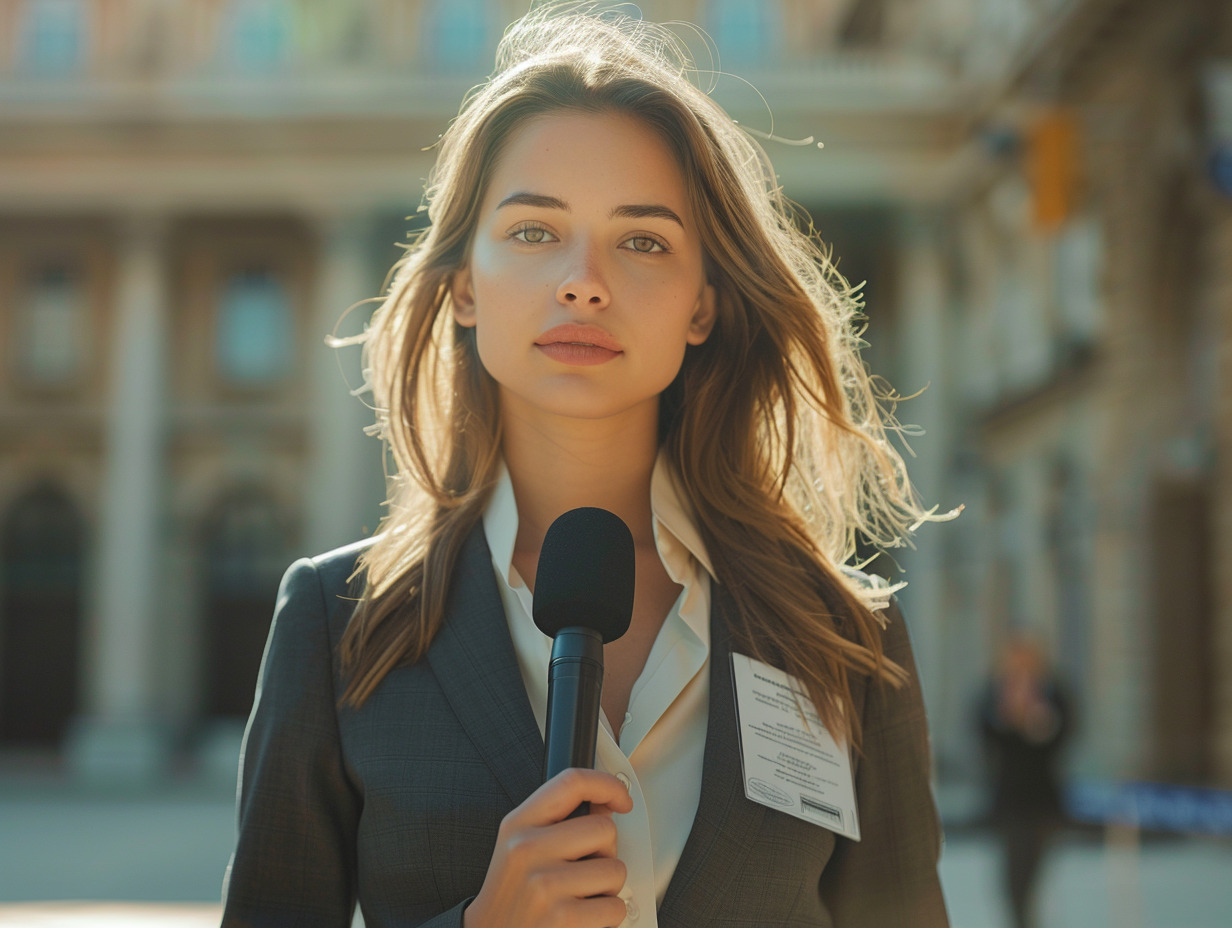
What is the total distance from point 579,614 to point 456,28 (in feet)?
97.6

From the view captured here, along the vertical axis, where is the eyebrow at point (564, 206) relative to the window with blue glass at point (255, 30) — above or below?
below

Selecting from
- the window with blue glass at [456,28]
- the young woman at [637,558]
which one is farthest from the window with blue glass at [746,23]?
the young woman at [637,558]

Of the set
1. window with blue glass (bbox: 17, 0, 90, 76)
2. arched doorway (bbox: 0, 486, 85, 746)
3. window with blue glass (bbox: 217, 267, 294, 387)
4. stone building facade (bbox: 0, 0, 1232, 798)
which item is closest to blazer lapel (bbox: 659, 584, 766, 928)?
stone building facade (bbox: 0, 0, 1232, 798)

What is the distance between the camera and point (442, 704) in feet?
6.39

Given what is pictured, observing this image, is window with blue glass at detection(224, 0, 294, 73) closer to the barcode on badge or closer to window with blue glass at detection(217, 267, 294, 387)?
window with blue glass at detection(217, 267, 294, 387)

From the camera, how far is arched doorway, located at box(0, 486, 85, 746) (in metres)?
27.8

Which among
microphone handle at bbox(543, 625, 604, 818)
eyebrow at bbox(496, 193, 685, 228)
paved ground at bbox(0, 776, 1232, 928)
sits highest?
eyebrow at bbox(496, 193, 685, 228)

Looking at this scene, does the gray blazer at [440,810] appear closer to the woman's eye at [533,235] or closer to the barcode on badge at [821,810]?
the barcode on badge at [821,810]

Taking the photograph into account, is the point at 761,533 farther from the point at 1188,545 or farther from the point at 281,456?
the point at 281,456

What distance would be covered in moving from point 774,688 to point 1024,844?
18.6 feet

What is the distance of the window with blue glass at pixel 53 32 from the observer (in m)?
29.3

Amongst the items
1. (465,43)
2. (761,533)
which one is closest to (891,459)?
(761,533)

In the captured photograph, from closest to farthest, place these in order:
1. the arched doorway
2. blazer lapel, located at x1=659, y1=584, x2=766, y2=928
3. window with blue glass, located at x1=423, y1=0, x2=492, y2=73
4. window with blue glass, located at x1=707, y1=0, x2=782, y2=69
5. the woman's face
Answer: blazer lapel, located at x1=659, y1=584, x2=766, y2=928 → the woman's face → the arched doorway → window with blue glass, located at x1=423, y1=0, x2=492, y2=73 → window with blue glass, located at x1=707, y1=0, x2=782, y2=69

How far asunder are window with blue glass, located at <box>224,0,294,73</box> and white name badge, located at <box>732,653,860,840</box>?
29.4 m
